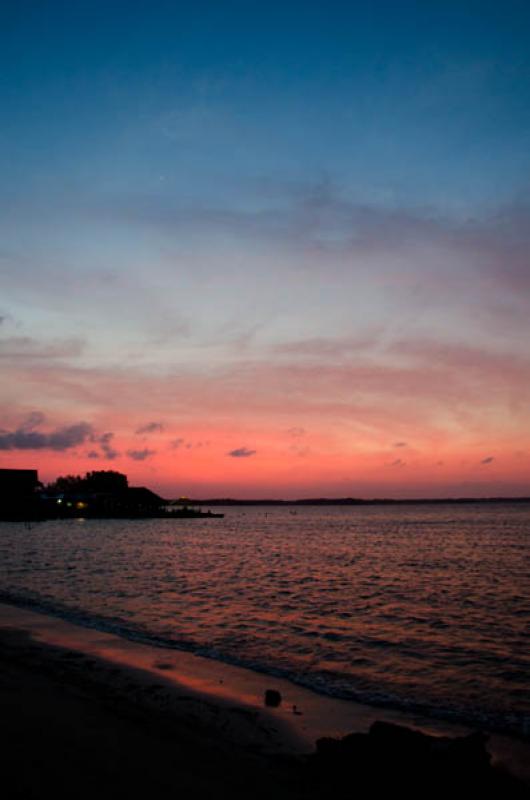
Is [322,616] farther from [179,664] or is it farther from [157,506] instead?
[157,506]

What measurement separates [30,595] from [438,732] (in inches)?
860

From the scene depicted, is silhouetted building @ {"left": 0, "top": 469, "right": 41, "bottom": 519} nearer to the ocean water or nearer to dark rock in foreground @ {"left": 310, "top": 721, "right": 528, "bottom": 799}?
the ocean water

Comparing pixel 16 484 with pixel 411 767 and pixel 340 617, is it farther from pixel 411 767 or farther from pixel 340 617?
pixel 411 767

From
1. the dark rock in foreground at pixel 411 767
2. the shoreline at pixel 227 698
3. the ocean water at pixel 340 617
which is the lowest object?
the ocean water at pixel 340 617

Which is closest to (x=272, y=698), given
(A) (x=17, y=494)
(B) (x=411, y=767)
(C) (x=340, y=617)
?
(B) (x=411, y=767)

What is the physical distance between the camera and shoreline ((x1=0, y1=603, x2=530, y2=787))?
952 centimetres

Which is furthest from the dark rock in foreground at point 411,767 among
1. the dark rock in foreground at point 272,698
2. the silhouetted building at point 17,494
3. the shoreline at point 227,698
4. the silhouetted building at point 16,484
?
the silhouetted building at point 16,484

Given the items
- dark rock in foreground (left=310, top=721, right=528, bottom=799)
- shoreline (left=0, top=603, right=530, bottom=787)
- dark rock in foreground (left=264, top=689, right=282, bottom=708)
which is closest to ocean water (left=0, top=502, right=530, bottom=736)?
shoreline (left=0, top=603, right=530, bottom=787)

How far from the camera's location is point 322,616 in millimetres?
22312

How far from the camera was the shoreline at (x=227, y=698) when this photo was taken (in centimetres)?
952

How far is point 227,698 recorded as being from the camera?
11766 mm

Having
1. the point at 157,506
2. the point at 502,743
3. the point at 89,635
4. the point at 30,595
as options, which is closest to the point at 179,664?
the point at 89,635

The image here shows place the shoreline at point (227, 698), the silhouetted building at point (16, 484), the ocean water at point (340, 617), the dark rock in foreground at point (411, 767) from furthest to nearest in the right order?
the silhouetted building at point (16, 484)
the ocean water at point (340, 617)
the shoreline at point (227, 698)
the dark rock in foreground at point (411, 767)

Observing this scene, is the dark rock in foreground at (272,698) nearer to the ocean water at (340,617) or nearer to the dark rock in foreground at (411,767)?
the ocean water at (340,617)
